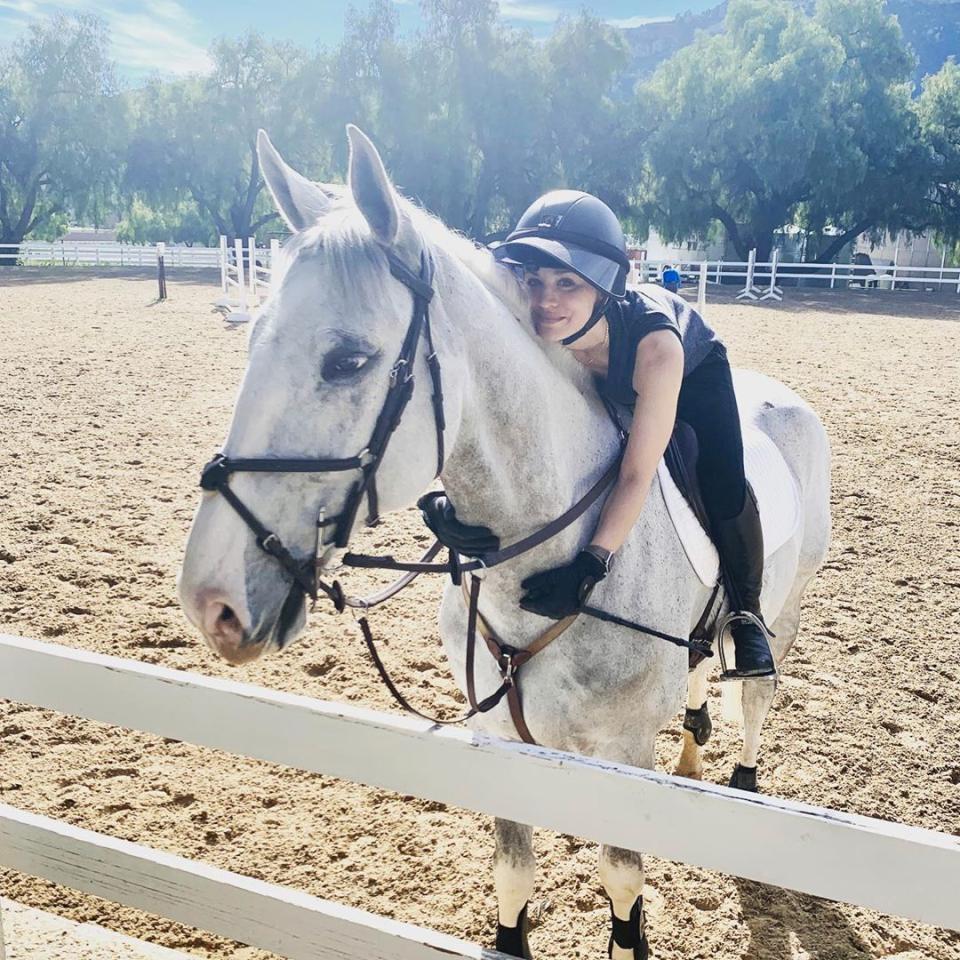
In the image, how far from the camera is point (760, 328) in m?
18.8

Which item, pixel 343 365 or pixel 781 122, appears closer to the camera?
pixel 343 365

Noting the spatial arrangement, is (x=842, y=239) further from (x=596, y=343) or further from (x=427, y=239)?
(x=427, y=239)

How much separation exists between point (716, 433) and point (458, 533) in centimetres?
107

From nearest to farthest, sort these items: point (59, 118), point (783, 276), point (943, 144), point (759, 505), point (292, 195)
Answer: point (292, 195) < point (759, 505) < point (783, 276) < point (943, 144) < point (59, 118)

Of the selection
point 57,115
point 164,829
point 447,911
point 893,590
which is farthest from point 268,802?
point 57,115

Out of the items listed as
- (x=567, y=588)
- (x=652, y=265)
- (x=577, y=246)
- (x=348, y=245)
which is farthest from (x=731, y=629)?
(x=652, y=265)

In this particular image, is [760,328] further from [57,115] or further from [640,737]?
[57,115]

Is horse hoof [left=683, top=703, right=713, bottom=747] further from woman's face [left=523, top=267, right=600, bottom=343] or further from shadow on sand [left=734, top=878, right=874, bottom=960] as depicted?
woman's face [left=523, top=267, right=600, bottom=343]

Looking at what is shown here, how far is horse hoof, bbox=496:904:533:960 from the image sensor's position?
2605 mm

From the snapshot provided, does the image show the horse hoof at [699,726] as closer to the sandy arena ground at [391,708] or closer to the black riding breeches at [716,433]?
the sandy arena ground at [391,708]

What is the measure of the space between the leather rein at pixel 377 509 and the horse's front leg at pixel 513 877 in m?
0.46

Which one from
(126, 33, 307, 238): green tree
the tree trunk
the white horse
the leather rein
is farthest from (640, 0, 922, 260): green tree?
the leather rein

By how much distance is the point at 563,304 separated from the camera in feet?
7.17

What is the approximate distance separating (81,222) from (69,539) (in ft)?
145
